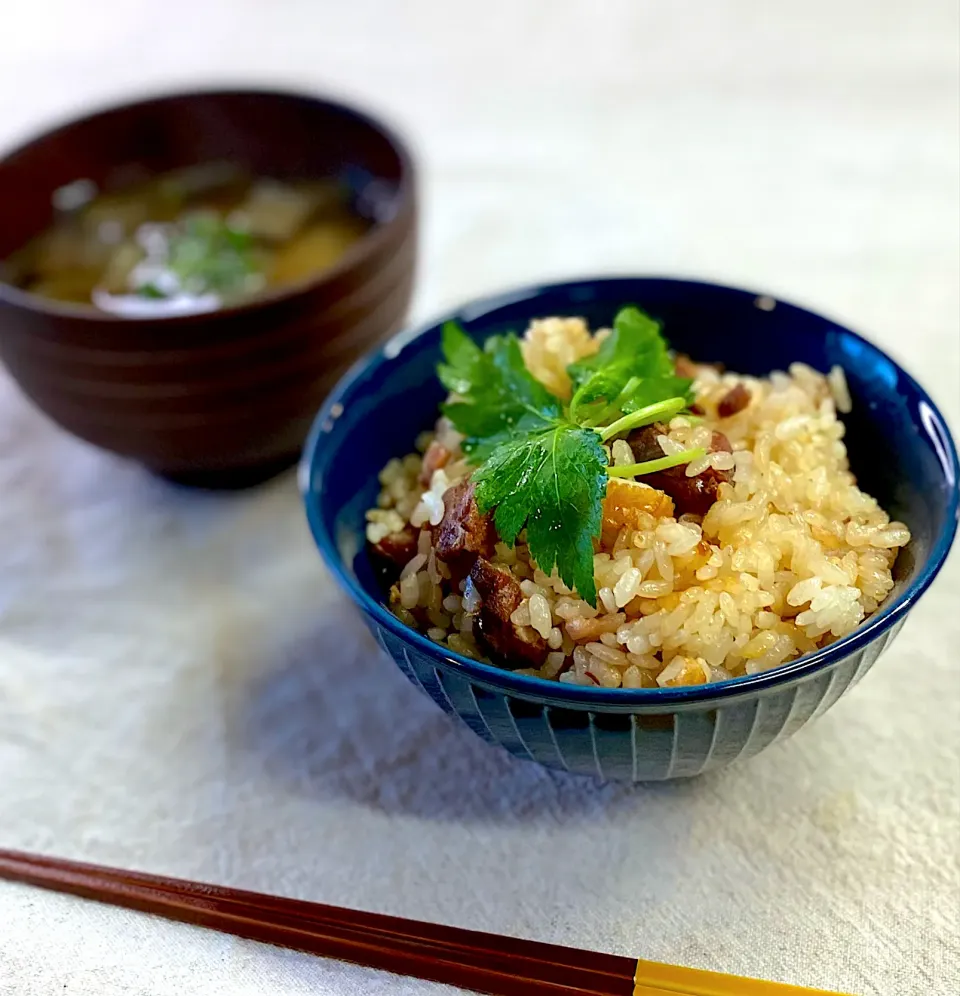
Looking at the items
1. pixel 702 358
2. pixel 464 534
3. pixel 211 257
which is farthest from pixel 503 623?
pixel 211 257

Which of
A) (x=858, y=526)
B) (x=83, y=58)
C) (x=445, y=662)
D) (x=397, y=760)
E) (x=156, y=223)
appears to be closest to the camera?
(x=445, y=662)

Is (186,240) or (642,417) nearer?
(642,417)

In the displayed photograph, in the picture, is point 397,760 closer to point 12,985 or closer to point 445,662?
point 445,662

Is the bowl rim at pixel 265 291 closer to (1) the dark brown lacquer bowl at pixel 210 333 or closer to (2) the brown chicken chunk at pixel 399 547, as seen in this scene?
(1) the dark brown lacquer bowl at pixel 210 333

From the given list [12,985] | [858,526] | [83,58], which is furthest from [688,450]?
[83,58]

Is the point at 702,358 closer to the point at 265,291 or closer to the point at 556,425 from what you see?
the point at 556,425

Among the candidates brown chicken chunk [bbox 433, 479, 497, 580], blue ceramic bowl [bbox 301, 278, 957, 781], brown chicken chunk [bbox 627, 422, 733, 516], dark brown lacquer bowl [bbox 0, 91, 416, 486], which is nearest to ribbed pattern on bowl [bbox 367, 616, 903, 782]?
blue ceramic bowl [bbox 301, 278, 957, 781]

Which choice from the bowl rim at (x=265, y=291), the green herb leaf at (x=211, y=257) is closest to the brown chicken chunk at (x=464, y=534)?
the bowl rim at (x=265, y=291)
